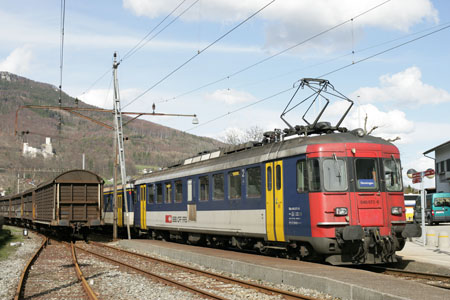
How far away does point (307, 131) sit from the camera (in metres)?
14.6

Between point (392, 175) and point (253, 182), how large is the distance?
378 centimetres

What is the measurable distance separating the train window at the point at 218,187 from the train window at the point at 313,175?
15.7ft

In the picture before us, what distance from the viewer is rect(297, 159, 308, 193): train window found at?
42.7 feet

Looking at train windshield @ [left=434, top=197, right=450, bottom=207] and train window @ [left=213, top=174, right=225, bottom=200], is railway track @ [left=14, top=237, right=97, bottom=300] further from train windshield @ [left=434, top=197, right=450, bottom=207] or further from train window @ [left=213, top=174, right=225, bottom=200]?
train windshield @ [left=434, top=197, right=450, bottom=207]

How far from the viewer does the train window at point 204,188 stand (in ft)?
60.5

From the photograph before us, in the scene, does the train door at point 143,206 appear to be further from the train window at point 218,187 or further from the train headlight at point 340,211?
the train headlight at point 340,211

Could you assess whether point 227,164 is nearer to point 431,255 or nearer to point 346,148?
point 346,148

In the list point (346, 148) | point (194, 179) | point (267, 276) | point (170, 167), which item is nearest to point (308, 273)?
point (267, 276)

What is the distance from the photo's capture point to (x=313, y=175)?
506 inches

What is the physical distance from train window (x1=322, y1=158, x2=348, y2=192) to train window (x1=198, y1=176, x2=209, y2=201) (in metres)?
6.35

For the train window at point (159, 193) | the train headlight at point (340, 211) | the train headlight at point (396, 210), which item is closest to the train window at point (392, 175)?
the train headlight at point (396, 210)

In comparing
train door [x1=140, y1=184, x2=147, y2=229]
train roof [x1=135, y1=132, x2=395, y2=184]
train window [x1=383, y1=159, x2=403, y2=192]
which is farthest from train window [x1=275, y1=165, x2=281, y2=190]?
train door [x1=140, y1=184, x2=147, y2=229]

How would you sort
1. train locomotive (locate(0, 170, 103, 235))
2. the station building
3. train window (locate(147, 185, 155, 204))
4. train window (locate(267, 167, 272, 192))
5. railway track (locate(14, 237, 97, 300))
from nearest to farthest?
1. railway track (locate(14, 237, 97, 300))
2. train window (locate(267, 167, 272, 192))
3. train window (locate(147, 185, 155, 204))
4. train locomotive (locate(0, 170, 103, 235))
5. the station building

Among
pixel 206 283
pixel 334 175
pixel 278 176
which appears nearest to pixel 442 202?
pixel 278 176
